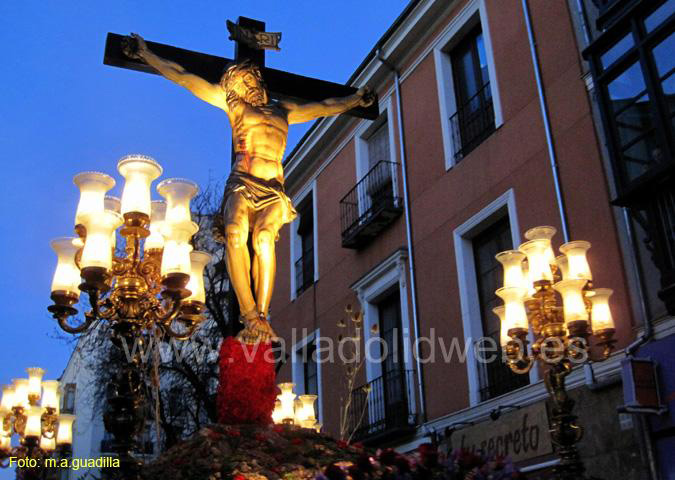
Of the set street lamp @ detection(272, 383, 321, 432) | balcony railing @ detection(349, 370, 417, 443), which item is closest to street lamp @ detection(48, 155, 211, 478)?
street lamp @ detection(272, 383, 321, 432)

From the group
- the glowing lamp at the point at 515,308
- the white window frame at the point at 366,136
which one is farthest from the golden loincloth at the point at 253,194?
the white window frame at the point at 366,136

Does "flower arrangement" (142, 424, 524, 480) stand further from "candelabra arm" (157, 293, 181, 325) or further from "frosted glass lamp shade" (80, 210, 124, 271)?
"frosted glass lamp shade" (80, 210, 124, 271)

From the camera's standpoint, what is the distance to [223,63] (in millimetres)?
6375

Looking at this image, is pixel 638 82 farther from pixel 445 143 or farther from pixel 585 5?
pixel 445 143

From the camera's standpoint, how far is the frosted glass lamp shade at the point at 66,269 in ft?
17.5

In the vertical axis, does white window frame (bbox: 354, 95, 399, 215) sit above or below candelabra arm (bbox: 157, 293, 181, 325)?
above

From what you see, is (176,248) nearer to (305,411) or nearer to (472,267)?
(305,411)

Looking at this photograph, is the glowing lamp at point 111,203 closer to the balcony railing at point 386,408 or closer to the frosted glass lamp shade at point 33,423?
the frosted glass lamp shade at point 33,423

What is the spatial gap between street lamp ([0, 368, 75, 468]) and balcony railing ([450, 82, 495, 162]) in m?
6.56

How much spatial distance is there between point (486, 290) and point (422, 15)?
4.70 meters

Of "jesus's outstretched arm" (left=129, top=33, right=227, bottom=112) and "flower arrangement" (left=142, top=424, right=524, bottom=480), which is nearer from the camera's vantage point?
"flower arrangement" (left=142, top=424, right=524, bottom=480)

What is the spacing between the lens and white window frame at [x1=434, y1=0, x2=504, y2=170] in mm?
11023

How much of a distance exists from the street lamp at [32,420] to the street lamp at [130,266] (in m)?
4.97

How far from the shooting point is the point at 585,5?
9086 mm
